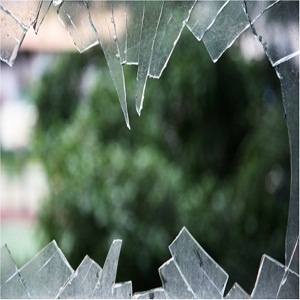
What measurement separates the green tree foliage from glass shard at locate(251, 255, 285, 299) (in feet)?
4.13

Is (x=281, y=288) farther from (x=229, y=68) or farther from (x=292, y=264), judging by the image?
(x=229, y=68)

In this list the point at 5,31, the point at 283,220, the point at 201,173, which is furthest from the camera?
the point at 201,173

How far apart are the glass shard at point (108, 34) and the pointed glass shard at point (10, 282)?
0.65ft

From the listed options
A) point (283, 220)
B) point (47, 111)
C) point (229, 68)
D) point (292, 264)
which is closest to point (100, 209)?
point (283, 220)

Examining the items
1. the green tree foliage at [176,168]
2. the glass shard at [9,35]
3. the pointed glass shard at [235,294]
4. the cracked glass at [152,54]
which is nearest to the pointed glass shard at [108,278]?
the cracked glass at [152,54]

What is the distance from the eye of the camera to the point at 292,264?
76 cm

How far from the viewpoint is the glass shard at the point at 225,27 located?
0.75 metres

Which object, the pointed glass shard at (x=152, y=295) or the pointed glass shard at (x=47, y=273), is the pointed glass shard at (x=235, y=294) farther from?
the pointed glass shard at (x=47, y=273)

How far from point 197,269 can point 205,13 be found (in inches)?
10.8

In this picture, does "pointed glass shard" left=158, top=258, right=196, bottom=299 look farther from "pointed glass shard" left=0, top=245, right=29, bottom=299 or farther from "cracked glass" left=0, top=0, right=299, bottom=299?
"pointed glass shard" left=0, top=245, right=29, bottom=299

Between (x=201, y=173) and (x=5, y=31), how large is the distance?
81.9 inches

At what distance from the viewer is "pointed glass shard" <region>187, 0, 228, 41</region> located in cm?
74

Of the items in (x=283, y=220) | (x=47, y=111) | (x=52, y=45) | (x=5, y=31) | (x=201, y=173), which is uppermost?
(x=52, y=45)

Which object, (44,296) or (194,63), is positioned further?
(194,63)
